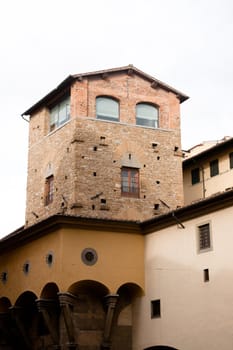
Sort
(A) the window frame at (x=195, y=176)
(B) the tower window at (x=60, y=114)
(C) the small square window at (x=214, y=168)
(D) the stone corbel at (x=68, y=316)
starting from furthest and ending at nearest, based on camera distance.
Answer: (A) the window frame at (x=195, y=176)
(C) the small square window at (x=214, y=168)
(B) the tower window at (x=60, y=114)
(D) the stone corbel at (x=68, y=316)

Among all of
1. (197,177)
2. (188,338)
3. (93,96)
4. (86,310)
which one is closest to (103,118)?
(93,96)

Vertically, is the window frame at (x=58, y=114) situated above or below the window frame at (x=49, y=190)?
above

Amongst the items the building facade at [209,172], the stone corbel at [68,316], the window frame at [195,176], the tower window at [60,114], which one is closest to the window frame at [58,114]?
the tower window at [60,114]

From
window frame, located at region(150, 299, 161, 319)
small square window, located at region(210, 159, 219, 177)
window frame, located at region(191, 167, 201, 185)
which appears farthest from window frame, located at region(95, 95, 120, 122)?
window frame, located at region(150, 299, 161, 319)

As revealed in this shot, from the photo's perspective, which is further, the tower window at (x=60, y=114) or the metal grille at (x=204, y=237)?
the tower window at (x=60, y=114)

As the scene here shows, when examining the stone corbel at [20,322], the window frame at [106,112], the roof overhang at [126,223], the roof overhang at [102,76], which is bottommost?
the stone corbel at [20,322]

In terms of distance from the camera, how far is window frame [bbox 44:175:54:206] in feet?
103

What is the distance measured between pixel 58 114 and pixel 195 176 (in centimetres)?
796

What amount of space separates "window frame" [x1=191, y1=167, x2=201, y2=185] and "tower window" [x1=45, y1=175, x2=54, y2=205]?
7.81m

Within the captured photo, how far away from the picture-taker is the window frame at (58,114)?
1251 inches

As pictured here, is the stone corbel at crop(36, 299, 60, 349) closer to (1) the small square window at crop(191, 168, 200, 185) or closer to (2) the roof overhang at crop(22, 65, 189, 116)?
(2) the roof overhang at crop(22, 65, 189, 116)

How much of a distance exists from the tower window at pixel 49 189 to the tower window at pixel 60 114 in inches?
103

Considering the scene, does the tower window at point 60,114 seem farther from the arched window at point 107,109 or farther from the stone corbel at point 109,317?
the stone corbel at point 109,317

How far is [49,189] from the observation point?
3188 centimetres
